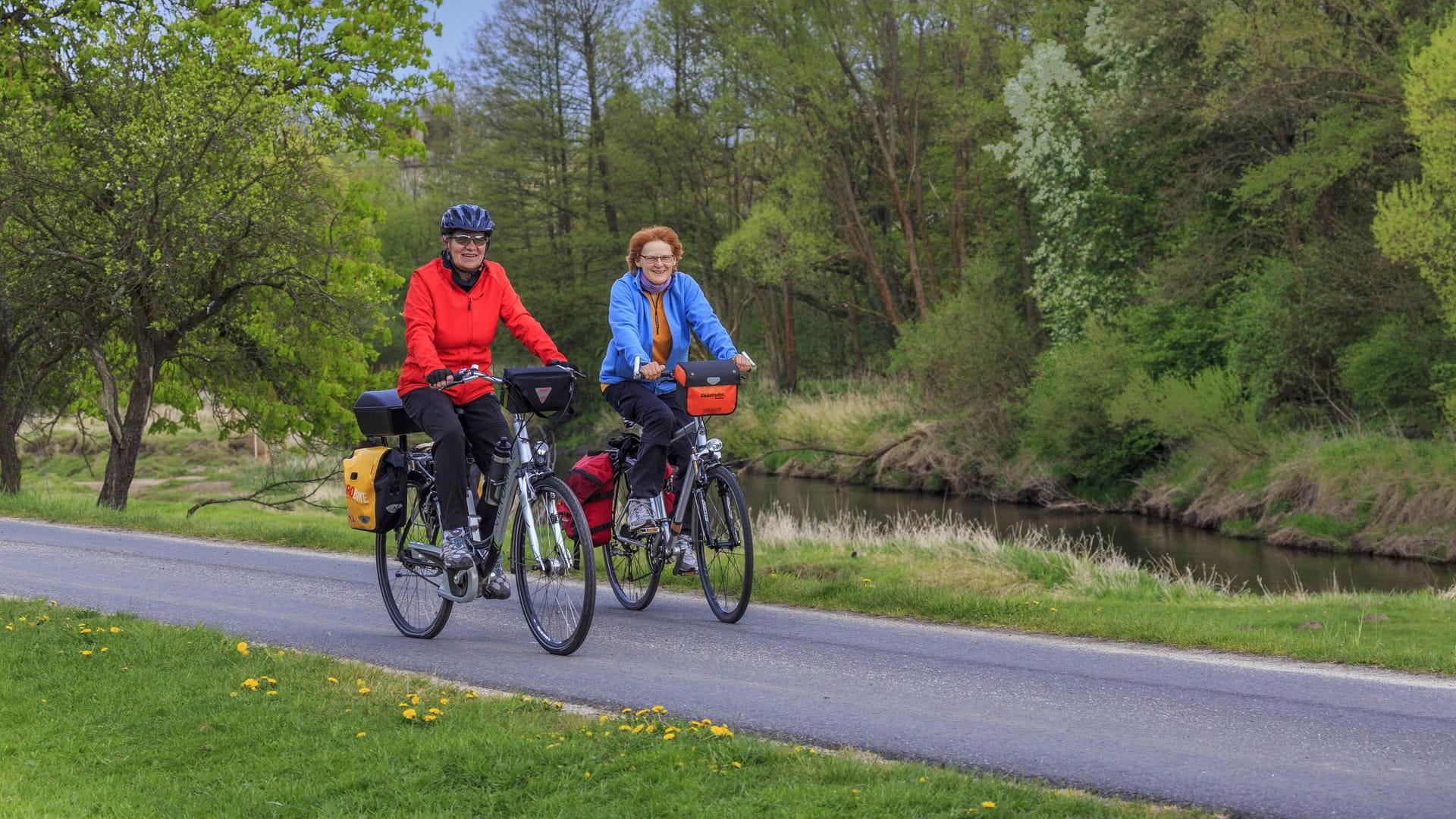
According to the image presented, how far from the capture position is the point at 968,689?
7.03m

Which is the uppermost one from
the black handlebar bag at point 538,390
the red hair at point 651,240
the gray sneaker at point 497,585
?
the red hair at point 651,240

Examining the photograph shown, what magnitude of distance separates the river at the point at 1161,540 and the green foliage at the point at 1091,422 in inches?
66.1

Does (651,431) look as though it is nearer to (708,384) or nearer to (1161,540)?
(708,384)

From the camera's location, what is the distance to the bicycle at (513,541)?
768cm

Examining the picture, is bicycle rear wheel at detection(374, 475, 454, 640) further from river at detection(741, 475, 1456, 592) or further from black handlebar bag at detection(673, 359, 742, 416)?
river at detection(741, 475, 1456, 592)

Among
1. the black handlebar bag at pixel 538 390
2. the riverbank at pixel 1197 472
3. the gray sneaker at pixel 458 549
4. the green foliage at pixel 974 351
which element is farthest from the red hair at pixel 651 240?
the green foliage at pixel 974 351

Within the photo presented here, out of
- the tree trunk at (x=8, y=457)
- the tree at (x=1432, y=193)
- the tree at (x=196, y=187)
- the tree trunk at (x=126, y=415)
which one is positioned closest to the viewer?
the tree at (x=196, y=187)

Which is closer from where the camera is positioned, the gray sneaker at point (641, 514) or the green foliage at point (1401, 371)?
the gray sneaker at point (641, 514)

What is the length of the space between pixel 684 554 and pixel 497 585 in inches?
50.0

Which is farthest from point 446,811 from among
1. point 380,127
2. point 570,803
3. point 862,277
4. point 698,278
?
point 698,278

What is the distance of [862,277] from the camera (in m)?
52.1

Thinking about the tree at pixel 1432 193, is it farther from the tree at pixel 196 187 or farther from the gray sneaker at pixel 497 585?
the gray sneaker at pixel 497 585

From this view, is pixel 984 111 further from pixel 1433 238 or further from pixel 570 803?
pixel 570 803

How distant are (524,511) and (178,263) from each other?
12.8m
